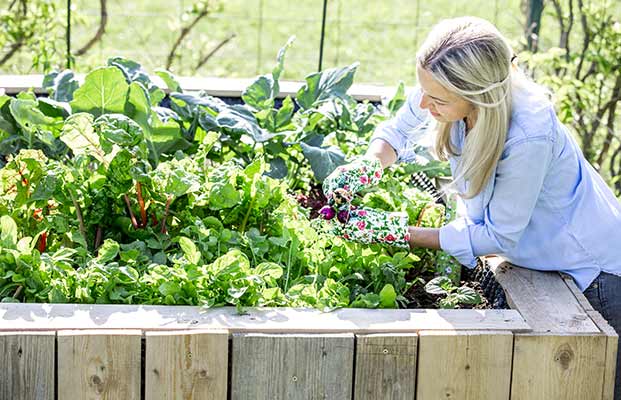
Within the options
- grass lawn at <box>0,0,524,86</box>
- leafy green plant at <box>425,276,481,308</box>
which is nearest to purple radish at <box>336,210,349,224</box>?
leafy green plant at <box>425,276,481,308</box>

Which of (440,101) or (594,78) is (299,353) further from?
(594,78)

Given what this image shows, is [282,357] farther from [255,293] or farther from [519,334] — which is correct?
[519,334]

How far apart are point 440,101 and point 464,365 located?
61cm

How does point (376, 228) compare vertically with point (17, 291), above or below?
above

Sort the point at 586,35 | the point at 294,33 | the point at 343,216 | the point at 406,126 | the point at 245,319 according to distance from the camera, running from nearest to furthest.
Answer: the point at 245,319
the point at 343,216
the point at 406,126
the point at 586,35
the point at 294,33

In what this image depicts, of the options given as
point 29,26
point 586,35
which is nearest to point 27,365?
point 29,26

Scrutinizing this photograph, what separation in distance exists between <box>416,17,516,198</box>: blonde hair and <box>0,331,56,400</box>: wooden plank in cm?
102

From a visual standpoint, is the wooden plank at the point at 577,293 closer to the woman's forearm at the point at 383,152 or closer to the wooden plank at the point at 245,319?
the wooden plank at the point at 245,319

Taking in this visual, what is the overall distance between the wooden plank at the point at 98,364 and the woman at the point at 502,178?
0.67 m

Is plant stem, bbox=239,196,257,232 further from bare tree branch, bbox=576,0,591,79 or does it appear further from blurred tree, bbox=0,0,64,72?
bare tree branch, bbox=576,0,591,79

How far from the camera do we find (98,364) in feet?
6.94

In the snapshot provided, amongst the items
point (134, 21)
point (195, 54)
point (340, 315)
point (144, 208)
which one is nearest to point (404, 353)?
point (340, 315)

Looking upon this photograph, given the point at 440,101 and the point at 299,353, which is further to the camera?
the point at 440,101

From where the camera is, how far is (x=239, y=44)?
812 cm
